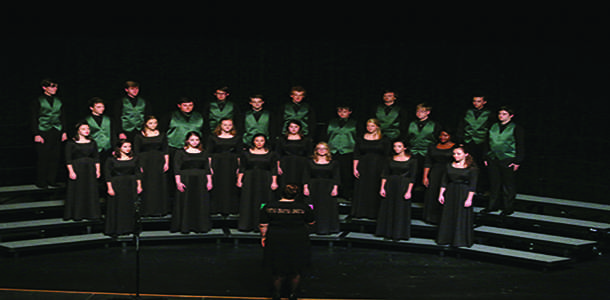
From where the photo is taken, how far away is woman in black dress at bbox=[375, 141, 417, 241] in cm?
921

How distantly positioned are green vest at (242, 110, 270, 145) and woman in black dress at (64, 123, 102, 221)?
169 cm

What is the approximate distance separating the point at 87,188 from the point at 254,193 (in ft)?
5.81

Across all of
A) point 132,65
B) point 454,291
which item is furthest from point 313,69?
point 454,291

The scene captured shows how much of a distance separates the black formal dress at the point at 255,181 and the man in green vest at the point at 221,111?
0.65 meters

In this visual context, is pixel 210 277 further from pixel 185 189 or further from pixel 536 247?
pixel 536 247

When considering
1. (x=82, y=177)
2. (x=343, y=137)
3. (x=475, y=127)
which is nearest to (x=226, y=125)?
(x=343, y=137)

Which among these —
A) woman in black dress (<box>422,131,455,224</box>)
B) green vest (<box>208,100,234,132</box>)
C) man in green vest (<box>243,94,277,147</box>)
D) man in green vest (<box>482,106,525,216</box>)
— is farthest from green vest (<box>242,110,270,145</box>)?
man in green vest (<box>482,106,525,216</box>)

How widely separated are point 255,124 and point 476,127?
247 cm

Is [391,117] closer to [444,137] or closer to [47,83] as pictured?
[444,137]

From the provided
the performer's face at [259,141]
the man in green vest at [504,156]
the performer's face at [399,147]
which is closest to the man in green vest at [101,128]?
the performer's face at [259,141]

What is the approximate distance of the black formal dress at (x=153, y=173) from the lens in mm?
9508

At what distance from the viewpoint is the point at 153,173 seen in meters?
9.55

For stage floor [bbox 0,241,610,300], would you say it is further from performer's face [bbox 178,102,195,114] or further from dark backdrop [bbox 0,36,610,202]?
dark backdrop [bbox 0,36,610,202]

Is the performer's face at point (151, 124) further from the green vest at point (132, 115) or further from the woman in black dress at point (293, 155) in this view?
the woman in black dress at point (293, 155)
